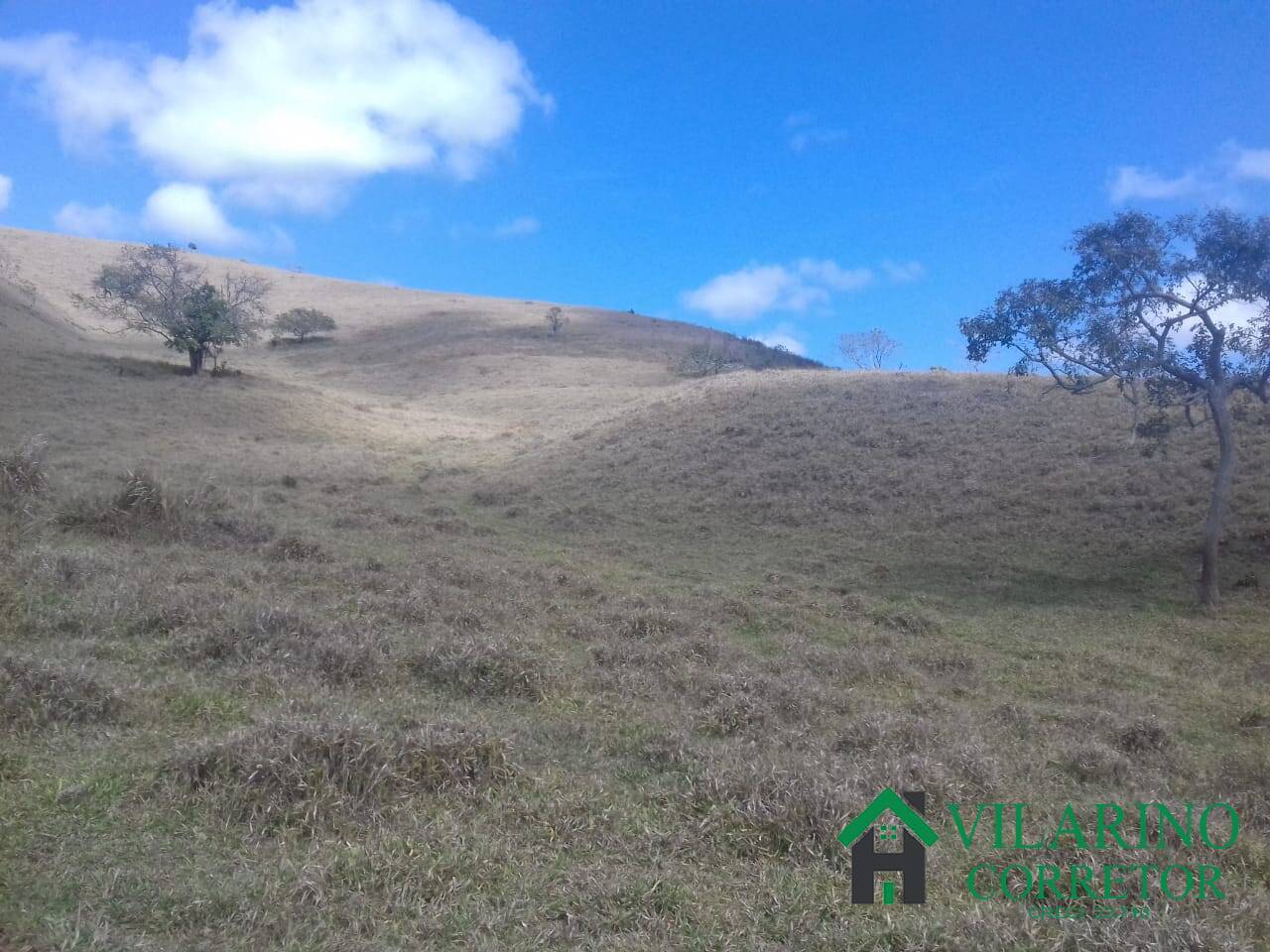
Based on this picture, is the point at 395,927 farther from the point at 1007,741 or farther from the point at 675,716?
the point at 1007,741

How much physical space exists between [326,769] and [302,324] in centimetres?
6109

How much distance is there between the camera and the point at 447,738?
5.76 metres

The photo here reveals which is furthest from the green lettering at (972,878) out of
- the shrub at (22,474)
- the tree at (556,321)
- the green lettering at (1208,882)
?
the tree at (556,321)

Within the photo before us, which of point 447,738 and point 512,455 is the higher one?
point 512,455

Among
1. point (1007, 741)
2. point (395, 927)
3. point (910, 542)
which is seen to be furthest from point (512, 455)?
point (395, 927)

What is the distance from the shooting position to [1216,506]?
13.9 metres

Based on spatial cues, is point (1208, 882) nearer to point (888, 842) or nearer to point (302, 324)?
point (888, 842)

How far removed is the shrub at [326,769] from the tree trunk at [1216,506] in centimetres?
1264

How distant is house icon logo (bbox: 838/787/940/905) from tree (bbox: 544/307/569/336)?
59404mm

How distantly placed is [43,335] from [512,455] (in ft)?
76.0

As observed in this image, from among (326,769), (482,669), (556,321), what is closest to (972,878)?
(326,769)

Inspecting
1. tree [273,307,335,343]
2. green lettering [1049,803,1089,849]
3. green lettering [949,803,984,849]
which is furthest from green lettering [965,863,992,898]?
tree [273,307,335,343]

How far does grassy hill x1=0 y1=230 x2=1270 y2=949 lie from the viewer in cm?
431

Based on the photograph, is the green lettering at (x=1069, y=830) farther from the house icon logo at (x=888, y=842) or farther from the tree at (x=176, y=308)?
the tree at (x=176, y=308)
